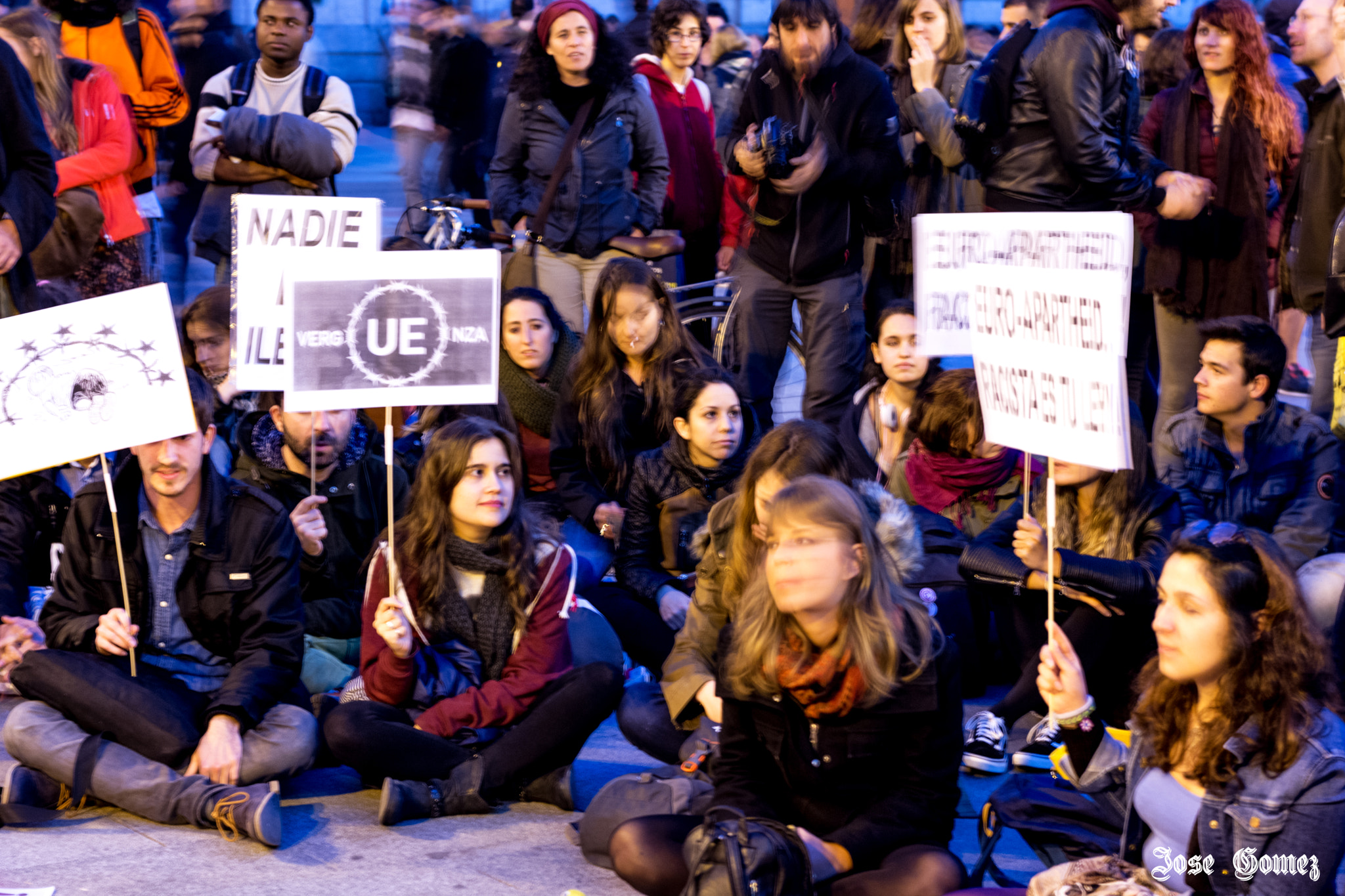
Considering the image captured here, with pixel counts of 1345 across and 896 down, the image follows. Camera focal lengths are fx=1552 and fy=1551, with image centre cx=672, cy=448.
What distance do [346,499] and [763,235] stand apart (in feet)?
6.85

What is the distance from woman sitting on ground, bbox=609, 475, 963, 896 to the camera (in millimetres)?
3344

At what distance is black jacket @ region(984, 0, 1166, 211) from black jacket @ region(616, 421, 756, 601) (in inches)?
60.6

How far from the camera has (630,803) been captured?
12.6 ft

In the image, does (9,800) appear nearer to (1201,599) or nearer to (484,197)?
(1201,599)

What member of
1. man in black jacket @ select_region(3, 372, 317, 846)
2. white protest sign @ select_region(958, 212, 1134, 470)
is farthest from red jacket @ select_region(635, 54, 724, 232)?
white protest sign @ select_region(958, 212, 1134, 470)

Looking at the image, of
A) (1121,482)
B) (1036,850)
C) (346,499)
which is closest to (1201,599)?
(1036,850)

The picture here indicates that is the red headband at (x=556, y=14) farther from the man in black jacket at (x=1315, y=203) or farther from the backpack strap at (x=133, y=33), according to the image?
the man in black jacket at (x=1315, y=203)

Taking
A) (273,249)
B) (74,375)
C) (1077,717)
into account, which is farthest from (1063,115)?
(74,375)

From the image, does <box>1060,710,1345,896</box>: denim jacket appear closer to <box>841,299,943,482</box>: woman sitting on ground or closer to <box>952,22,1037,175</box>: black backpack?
<box>841,299,943,482</box>: woman sitting on ground

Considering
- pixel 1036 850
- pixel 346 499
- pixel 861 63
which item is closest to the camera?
pixel 1036 850

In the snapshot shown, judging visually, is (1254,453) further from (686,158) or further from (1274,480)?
(686,158)


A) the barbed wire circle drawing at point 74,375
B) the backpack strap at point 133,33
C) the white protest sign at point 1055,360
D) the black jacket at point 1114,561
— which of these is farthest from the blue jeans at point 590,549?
the backpack strap at point 133,33

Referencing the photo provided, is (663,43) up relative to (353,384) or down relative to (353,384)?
up

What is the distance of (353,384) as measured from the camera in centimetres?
445
